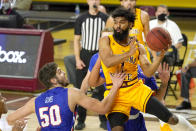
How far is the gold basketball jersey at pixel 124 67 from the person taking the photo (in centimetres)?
530

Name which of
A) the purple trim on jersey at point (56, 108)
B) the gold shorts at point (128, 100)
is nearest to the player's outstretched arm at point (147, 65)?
the gold shorts at point (128, 100)

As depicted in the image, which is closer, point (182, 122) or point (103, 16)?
point (182, 122)

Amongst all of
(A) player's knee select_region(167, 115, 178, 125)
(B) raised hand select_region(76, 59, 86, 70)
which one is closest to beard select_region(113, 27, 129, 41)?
(A) player's knee select_region(167, 115, 178, 125)

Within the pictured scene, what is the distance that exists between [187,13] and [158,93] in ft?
57.2

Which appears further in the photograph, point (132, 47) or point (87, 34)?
point (87, 34)

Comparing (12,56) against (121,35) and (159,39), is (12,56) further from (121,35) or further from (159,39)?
(121,35)

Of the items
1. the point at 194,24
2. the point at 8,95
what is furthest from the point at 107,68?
the point at 194,24

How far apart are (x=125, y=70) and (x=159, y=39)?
622mm

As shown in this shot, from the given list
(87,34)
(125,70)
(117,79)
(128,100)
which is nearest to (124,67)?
(125,70)

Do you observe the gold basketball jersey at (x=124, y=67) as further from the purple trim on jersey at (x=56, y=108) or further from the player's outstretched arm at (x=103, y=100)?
the purple trim on jersey at (x=56, y=108)

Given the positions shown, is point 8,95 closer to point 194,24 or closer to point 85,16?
A: point 85,16

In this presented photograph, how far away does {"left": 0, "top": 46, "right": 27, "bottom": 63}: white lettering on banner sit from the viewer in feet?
33.8

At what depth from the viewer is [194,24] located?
2122cm

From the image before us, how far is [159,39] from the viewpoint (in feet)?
18.7
